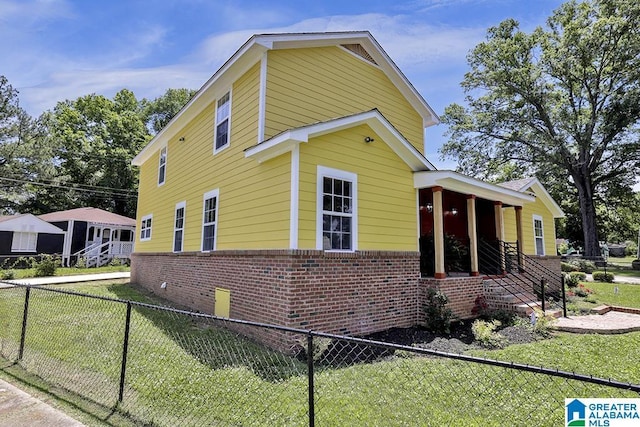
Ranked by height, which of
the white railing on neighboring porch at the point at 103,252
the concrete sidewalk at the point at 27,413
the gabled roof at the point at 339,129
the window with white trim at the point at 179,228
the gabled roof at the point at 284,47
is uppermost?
the gabled roof at the point at 284,47

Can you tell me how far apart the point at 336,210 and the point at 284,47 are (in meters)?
4.05

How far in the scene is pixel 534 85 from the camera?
2719 centimetres

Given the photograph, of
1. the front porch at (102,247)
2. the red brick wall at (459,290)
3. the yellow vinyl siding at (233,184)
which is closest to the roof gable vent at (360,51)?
the yellow vinyl siding at (233,184)

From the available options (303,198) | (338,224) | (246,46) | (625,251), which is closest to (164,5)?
(246,46)

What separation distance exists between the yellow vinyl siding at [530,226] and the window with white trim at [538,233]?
201 millimetres

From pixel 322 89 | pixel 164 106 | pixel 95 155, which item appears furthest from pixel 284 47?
pixel 164 106

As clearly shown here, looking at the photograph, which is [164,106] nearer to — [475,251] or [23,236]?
[23,236]

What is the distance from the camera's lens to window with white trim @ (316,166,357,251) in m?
6.76

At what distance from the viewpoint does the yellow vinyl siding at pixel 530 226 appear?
42.6 feet

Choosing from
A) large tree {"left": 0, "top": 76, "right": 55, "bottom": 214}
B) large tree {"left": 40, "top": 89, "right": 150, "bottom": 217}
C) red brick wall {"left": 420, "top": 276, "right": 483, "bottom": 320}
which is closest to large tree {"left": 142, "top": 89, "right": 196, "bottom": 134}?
large tree {"left": 40, "top": 89, "right": 150, "bottom": 217}

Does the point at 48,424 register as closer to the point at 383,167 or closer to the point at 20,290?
the point at 383,167

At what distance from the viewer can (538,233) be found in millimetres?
14094

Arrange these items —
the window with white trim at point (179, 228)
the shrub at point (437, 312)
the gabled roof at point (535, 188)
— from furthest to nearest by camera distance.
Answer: the gabled roof at point (535, 188) → the window with white trim at point (179, 228) → the shrub at point (437, 312)

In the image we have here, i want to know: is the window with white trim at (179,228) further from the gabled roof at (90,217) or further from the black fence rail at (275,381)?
the gabled roof at (90,217)
